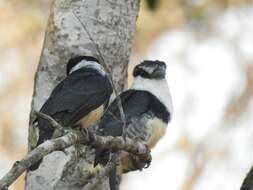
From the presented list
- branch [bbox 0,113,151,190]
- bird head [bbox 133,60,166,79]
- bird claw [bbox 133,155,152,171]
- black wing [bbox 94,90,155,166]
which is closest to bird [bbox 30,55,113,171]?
black wing [bbox 94,90,155,166]

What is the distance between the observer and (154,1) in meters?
5.66

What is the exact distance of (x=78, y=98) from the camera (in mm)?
5219

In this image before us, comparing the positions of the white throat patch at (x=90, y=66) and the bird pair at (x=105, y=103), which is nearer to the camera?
the bird pair at (x=105, y=103)

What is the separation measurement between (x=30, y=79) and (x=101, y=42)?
4094 millimetres

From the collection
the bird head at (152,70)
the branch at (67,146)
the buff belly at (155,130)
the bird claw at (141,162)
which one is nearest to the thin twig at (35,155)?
the branch at (67,146)

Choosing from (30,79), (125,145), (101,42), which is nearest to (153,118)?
(101,42)

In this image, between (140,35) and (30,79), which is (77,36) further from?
(140,35)

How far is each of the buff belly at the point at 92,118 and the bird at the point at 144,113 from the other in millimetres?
96

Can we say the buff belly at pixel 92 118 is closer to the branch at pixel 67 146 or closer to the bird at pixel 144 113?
the bird at pixel 144 113

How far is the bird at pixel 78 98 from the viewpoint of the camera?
5054 mm

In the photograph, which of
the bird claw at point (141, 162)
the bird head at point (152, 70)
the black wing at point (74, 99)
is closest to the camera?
the bird claw at point (141, 162)

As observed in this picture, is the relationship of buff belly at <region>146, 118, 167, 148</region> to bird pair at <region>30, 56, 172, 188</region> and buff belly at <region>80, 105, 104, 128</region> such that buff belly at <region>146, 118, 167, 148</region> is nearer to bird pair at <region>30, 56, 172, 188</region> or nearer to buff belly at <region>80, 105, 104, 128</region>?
bird pair at <region>30, 56, 172, 188</region>

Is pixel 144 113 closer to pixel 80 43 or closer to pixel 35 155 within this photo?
pixel 80 43

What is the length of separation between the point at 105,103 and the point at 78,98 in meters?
0.16
